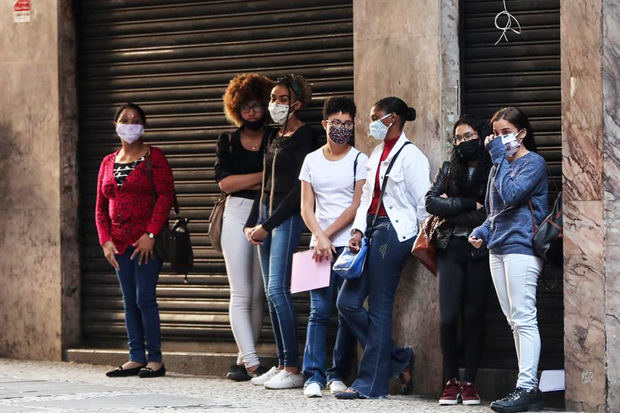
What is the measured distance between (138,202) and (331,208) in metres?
1.76

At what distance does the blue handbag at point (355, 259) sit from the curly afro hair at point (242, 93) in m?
1.53

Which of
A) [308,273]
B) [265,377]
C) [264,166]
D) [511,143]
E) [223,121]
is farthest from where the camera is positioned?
[223,121]

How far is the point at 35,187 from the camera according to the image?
1129 centimetres

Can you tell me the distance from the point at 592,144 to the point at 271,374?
→ 2.92 metres

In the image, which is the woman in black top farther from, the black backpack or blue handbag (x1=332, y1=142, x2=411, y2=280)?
the black backpack

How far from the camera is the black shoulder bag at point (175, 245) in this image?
1011 cm

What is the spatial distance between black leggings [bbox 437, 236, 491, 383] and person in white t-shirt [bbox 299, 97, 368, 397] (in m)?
0.80

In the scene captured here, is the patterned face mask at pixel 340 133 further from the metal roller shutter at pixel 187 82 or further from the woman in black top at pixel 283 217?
the metal roller shutter at pixel 187 82

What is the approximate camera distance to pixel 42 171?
11242 mm

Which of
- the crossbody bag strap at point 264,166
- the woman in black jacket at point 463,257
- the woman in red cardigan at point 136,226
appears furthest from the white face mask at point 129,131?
the woman in black jacket at point 463,257

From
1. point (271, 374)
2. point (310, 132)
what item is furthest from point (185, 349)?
point (310, 132)

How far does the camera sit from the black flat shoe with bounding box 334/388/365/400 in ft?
→ 28.5

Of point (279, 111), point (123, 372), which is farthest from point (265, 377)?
point (279, 111)

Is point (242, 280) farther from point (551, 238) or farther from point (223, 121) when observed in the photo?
point (551, 238)
